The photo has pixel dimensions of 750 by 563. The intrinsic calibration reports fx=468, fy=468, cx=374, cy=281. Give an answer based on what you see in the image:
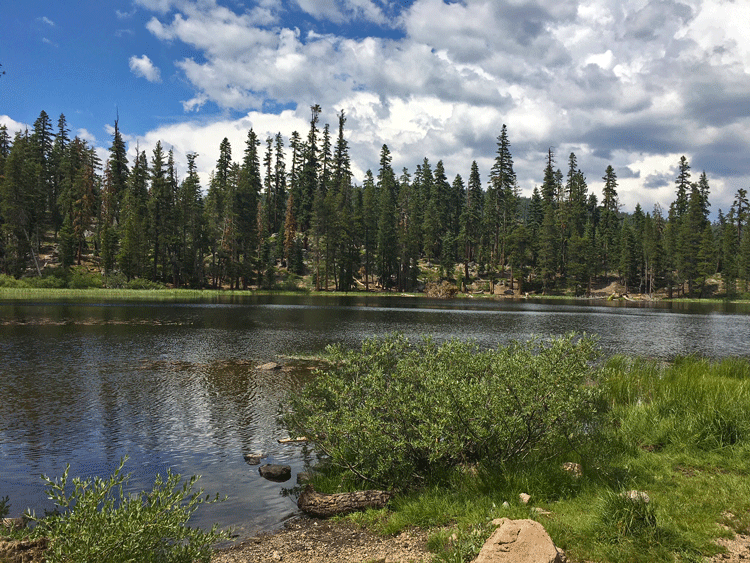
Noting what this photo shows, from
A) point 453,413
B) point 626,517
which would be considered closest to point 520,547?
point 626,517

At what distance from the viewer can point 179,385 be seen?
63.4 ft

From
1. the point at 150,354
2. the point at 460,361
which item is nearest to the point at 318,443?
the point at 460,361

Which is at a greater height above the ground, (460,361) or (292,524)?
(460,361)

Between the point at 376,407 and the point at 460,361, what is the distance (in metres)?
2.06

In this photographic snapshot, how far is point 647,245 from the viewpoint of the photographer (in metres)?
98.8

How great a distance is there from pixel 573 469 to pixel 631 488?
0.99 m

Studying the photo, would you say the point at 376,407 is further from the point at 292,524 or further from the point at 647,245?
the point at 647,245

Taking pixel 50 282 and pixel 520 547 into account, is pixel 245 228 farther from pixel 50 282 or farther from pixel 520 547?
pixel 520 547

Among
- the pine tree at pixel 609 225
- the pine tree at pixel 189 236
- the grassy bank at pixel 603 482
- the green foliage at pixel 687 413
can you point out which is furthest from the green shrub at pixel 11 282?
the pine tree at pixel 609 225

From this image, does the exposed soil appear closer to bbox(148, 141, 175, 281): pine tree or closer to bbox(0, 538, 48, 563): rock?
bbox(0, 538, 48, 563): rock

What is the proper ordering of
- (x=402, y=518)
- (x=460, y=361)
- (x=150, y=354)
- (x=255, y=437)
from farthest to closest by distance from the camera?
(x=150, y=354), (x=255, y=437), (x=460, y=361), (x=402, y=518)

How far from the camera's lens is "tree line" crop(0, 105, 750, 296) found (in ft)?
276

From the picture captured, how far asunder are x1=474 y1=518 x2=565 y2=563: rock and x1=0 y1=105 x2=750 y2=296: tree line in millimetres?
85100

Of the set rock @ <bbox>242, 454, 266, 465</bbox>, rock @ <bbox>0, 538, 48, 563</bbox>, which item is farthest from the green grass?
rock @ <bbox>0, 538, 48, 563</bbox>
